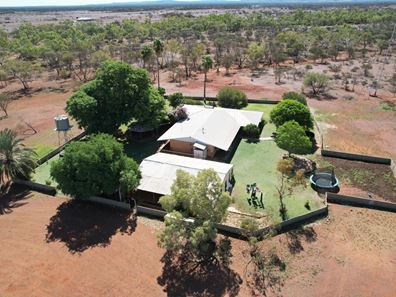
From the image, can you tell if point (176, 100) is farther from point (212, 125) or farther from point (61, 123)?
point (61, 123)

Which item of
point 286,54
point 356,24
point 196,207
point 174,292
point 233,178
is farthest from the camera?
point 356,24

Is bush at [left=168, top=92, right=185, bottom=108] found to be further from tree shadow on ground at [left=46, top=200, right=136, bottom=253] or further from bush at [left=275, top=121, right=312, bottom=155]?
tree shadow on ground at [left=46, top=200, right=136, bottom=253]

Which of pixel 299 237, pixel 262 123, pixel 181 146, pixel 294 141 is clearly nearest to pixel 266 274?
pixel 299 237

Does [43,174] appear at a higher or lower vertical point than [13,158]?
lower

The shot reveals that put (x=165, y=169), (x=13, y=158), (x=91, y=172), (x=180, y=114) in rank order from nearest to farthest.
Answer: (x=91, y=172) → (x=165, y=169) → (x=13, y=158) → (x=180, y=114)

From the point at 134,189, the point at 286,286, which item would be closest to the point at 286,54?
the point at 134,189

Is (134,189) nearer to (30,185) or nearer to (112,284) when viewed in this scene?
(112,284)

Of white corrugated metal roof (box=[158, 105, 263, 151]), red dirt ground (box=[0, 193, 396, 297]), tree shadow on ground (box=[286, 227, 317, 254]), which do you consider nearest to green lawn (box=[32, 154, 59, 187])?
red dirt ground (box=[0, 193, 396, 297])
